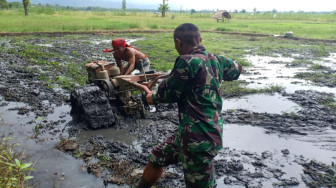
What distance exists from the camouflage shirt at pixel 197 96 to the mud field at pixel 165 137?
4.81 ft

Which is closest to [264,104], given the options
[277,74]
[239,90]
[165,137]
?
[239,90]

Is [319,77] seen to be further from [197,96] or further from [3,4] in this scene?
[3,4]

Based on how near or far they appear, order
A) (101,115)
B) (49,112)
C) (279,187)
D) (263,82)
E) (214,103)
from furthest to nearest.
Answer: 1. (263,82)
2. (49,112)
3. (101,115)
4. (279,187)
5. (214,103)

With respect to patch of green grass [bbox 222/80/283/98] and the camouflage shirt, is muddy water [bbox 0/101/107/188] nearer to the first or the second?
the camouflage shirt

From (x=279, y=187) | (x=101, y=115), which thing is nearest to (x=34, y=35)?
(x=101, y=115)

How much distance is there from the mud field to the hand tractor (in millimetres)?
191

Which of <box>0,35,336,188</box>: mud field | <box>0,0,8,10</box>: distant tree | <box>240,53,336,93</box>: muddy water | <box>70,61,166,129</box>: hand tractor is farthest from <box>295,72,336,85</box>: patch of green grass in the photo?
<box>0,0,8,10</box>: distant tree

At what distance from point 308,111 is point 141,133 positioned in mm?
3828

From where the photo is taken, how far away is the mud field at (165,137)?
386 cm

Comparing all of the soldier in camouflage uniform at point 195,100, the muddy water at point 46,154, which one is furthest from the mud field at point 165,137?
the soldier in camouflage uniform at point 195,100

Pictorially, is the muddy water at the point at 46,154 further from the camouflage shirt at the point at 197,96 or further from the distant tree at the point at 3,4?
the distant tree at the point at 3,4

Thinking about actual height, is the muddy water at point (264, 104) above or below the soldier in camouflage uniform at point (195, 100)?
below

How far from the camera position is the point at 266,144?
195 inches

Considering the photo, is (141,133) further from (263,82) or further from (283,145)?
(263,82)
